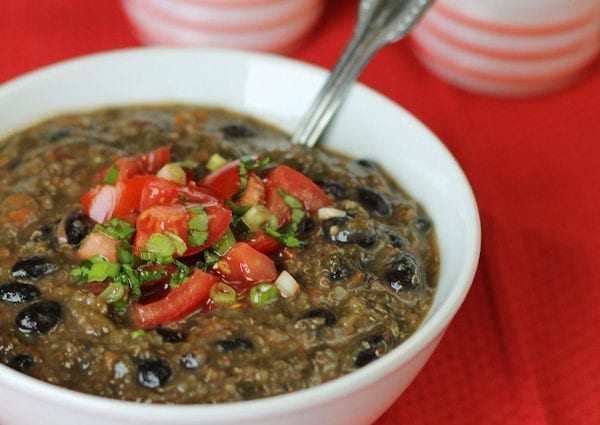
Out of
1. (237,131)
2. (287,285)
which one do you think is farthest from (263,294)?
(237,131)

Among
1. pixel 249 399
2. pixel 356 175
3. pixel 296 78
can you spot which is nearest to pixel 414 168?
pixel 356 175

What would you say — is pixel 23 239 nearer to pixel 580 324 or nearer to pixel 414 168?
pixel 414 168

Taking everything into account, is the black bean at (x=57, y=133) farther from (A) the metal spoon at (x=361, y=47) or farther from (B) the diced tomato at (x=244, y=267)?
(B) the diced tomato at (x=244, y=267)

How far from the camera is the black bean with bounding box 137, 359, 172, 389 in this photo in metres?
2.67

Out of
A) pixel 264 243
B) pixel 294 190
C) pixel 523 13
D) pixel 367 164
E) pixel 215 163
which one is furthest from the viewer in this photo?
pixel 523 13

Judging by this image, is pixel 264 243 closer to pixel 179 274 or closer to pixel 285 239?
pixel 285 239

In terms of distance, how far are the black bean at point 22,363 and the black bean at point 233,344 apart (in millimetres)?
522

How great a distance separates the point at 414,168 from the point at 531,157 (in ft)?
3.65

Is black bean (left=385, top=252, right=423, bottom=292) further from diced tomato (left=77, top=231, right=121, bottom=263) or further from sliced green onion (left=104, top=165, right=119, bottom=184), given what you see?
sliced green onion (left=104, top=165, right=119, bottom=184)

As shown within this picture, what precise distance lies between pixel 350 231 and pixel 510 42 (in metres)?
1.80

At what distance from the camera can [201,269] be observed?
2.98 metres

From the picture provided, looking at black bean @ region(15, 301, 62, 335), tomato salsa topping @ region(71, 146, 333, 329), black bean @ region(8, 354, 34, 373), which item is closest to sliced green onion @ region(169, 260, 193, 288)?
tomato salsa topping @ region(71, 146, 333, 329)

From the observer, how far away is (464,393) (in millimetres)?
3395

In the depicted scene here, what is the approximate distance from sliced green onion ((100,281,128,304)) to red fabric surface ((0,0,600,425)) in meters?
1.04
